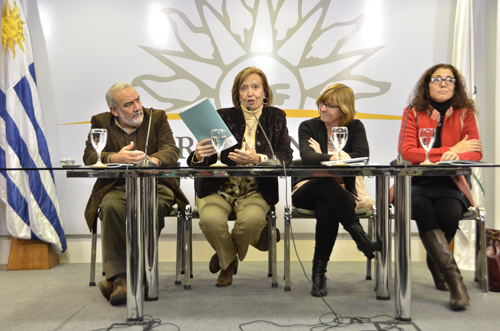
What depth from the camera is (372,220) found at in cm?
283

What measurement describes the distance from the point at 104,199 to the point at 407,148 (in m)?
1.80

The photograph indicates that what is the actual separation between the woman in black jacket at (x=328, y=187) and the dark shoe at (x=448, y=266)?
300mm

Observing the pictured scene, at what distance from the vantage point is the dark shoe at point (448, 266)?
231cm

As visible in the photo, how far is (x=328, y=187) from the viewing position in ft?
8.27

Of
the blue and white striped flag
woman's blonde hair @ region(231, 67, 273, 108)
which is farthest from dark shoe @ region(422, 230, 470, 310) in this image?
the blue and white striped flag

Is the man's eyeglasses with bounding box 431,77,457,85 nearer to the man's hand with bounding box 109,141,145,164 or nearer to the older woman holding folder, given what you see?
the older woman holding folder

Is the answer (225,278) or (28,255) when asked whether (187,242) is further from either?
(28,255)

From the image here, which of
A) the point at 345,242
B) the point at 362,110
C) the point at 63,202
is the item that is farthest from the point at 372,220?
the point at 63,202

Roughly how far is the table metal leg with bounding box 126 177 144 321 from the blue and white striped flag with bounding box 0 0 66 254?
166 cm

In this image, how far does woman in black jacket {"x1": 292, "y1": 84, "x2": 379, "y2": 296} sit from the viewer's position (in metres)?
2.43

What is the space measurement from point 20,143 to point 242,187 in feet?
5.73

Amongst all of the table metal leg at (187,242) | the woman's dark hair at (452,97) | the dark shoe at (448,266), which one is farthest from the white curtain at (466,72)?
the table metal leg at (187,242)

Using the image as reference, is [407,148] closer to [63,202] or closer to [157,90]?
[157,90]

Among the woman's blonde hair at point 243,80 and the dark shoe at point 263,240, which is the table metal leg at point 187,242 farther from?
the woman's blonde hair at point 243,80
